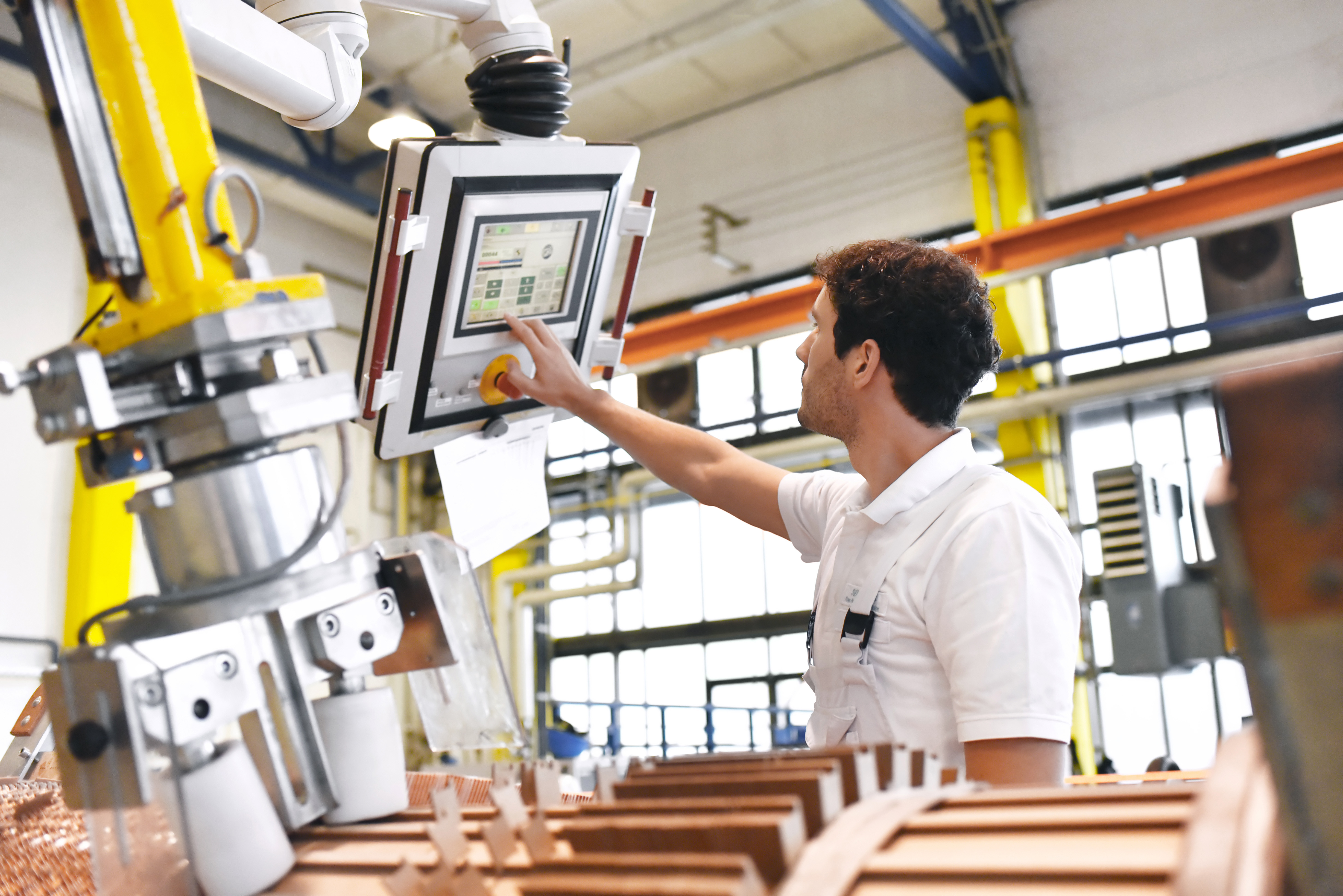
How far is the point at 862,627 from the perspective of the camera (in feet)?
5.20

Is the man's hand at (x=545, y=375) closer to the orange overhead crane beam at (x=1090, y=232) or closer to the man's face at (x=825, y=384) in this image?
the man's face at (x=825, y=384)

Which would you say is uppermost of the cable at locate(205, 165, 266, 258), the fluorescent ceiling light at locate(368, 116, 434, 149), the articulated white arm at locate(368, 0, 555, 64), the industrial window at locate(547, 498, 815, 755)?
the fluorescent ceiling light at locate(368, 116, 434, 149)

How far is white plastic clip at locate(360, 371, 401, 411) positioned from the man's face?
690 millimetres

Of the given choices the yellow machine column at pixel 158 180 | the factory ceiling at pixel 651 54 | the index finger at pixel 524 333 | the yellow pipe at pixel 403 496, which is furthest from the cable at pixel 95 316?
the yellow pipe at pixel 403 496

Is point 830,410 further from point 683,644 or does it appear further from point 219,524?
point 683,644

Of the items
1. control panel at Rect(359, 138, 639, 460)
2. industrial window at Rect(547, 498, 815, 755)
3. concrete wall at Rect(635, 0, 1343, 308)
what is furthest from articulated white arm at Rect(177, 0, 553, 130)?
concrete wall at Rect(635, 0, 1343, 308)

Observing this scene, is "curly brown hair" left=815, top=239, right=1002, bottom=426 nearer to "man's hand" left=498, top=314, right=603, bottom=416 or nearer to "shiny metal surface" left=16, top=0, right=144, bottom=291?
"man's hand" left=498, top=314, right=603, bottom=416

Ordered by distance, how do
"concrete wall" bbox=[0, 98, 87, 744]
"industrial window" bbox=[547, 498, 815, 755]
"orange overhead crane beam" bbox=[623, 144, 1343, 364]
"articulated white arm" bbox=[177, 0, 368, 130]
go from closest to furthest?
"articulated white arm" bbox=[177, 0, 368, 130]
"orange overhead crane beam" bbox=[623, 144, 1343, 364]
"concrete wall" bbox=[0, 98, 87, 744]
"industrial window" bbox=[547, 498, 815, 755]

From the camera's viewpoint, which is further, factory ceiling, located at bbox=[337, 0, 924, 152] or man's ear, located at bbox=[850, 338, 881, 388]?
factory ceiling, located at bbox=[337, 0, 924, 152]

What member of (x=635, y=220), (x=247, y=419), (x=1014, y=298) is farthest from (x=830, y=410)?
Answer: (x=1014, y=298)

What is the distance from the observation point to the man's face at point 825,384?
191 cm

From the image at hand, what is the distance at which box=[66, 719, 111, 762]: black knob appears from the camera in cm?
68

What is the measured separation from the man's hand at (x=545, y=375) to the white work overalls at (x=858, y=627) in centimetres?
48

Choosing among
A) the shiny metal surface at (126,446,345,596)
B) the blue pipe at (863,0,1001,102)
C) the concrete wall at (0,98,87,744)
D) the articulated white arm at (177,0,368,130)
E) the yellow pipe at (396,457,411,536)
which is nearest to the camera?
the shiny metal surface at (126,446,345,596)
